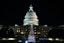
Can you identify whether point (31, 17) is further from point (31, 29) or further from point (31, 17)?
point (31, 29)

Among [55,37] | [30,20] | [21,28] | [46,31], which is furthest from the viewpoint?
[21,28]

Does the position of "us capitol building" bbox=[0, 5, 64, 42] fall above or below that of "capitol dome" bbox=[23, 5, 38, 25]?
below

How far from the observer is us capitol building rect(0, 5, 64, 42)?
1880 cm

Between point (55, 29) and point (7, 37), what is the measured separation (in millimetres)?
5734

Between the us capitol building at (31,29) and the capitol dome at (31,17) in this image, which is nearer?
the capitol dome at (31,17)

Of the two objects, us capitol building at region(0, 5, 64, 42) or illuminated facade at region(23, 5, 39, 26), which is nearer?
illuminated facade at region(23, 5, 39, 26)

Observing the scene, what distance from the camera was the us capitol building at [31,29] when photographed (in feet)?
61.7

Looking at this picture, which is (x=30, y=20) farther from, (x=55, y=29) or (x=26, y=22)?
(x=55, y=29)

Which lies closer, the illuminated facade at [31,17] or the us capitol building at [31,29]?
the illuminated facade at [31,17]

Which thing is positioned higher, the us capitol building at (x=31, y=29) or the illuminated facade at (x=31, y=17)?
the illuminated facade at (x=31, y=17)

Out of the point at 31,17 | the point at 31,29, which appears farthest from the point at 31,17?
the point at 31,29

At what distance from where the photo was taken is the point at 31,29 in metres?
22.9

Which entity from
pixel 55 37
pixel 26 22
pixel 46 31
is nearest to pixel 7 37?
pixel 26 22

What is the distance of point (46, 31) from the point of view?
71.4 ft
